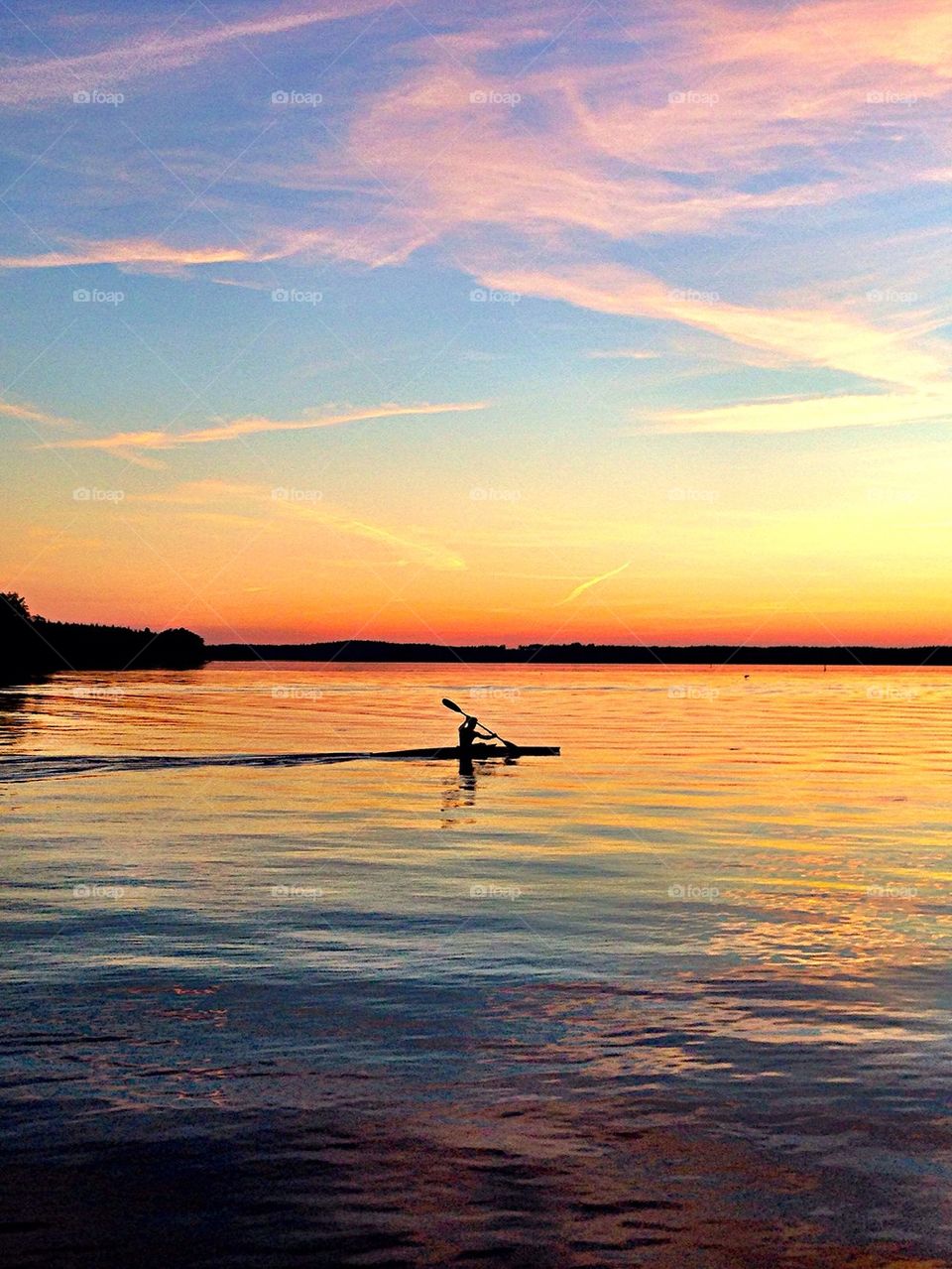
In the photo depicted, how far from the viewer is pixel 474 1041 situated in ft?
42.8

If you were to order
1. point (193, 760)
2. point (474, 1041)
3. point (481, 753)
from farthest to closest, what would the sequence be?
point (481, 753) < point (193, 760) < point (474, 1041)

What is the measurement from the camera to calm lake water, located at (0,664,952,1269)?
8.80 meters

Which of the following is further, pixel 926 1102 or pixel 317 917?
pixel 317 917

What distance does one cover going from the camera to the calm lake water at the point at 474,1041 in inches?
346

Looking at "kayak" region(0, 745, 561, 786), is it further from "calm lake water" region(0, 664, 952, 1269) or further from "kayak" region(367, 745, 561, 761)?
"calm lake water" region(0, 664, 952, 1269)

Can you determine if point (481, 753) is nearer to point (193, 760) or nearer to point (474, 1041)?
point (193, 760)

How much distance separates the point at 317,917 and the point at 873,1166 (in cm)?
1167

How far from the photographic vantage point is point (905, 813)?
35.4 metres

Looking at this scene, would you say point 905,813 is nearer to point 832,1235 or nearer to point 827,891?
point 827,891

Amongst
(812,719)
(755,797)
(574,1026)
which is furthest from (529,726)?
(574,1026)

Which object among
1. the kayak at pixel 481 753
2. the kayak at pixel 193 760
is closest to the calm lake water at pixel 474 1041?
the kayak at pixel 193 760

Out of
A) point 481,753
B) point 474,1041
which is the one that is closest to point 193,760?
point 481,753

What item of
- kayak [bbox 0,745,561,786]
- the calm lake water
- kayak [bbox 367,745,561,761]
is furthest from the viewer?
kayak [bbox 367,745,561,761]

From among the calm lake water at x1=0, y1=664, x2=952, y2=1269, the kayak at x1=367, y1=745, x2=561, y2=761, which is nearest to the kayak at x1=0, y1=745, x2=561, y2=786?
the kayak at x1=367, y1=745, x2=561, y2=761
